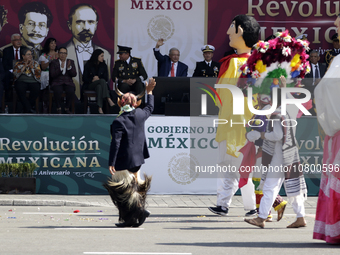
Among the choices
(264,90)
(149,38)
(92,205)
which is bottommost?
(92,205)

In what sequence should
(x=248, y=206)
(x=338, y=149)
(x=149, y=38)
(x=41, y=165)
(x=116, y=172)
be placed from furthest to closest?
(x=149, y=38)
(x=41, y=165)
(x=248, y=206)
(x=116, y=172)
(x=338, y=149)

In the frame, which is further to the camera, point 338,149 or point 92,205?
point 92,205

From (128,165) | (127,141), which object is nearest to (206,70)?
(127,141)

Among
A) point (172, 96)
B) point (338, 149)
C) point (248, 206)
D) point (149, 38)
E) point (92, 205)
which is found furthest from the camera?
point (149, 38)

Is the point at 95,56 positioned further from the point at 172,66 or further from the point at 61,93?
the point at 172,66

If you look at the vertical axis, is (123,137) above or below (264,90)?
below

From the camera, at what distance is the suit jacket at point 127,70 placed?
46.3 ft

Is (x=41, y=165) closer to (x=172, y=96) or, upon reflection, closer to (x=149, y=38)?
(x=172, y=96)

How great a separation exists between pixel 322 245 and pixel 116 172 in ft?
8.83

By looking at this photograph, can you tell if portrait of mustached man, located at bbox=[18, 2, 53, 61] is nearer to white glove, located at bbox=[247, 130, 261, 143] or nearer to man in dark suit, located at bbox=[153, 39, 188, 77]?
man in dark suit, located at bbox=[153, 39, 188, 77]

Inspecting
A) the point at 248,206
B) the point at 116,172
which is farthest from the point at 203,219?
the point at 116,172

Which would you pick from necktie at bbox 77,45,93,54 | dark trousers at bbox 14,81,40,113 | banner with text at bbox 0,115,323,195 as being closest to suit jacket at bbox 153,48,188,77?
necktie at bbox 77,45,93,54

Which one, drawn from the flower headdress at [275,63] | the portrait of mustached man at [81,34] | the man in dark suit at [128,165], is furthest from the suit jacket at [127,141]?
the portrait of mustached man at [81,34]

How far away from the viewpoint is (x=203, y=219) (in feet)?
27.5
